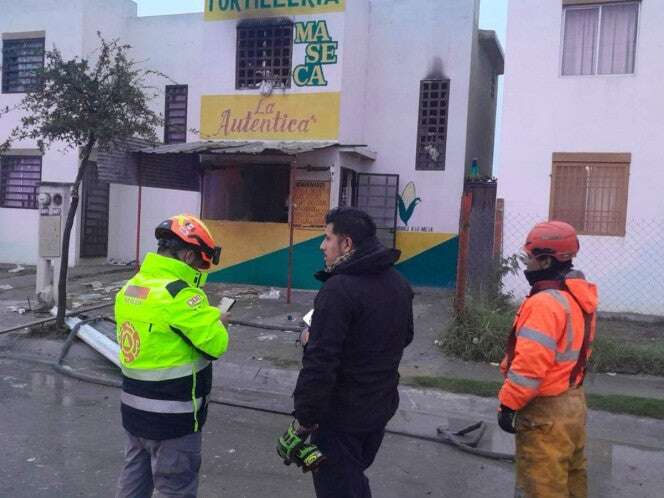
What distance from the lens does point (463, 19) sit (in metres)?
12.6

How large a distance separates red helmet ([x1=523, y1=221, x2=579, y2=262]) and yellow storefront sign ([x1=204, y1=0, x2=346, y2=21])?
9671 mm

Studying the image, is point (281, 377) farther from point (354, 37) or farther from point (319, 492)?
point (354, 37)

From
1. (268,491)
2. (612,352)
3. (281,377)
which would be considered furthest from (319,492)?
(612,352)

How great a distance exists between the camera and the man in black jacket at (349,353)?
8.93 ft

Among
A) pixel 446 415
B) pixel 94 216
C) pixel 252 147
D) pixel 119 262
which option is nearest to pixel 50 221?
pixel 252 147

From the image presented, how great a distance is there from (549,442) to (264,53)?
10.6m

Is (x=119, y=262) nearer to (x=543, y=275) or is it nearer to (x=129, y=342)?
(x=129, y=342)

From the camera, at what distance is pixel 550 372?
10.1ft

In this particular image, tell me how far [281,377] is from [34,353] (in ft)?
11.0

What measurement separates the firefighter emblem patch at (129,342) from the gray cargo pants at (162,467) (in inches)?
15.2

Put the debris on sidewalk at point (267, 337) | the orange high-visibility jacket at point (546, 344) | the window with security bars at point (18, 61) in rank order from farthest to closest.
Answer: the window with security bars at point (18, 61) → the debris on sidewalk at point (267, 337) → the orange high-visibility jacket at point (546, 344)

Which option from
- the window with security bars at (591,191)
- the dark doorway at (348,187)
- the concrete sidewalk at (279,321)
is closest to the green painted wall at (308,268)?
the concrete sidewalk at (279,321)

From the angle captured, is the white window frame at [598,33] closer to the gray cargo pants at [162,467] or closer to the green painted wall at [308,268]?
the green painted wall at [308,268]

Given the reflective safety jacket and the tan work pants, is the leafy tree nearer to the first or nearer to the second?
the reflective safety jacket
